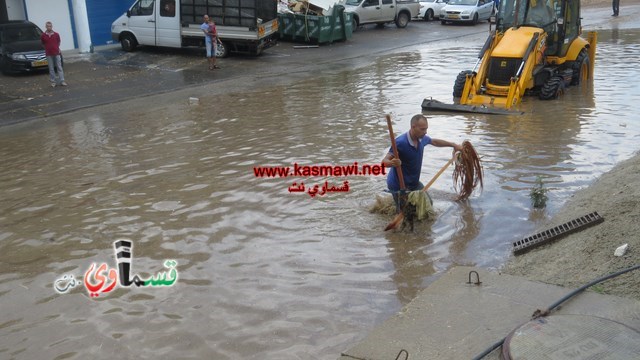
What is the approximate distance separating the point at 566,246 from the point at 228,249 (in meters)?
3.75

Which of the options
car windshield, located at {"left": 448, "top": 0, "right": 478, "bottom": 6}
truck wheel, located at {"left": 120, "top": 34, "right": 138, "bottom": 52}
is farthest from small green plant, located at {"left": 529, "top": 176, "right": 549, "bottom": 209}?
car windshield, located at {"left": 448, "top": 0, "right": 478, "bottom": 6}

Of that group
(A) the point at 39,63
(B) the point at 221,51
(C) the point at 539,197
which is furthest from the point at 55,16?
(C) the point at 539,197

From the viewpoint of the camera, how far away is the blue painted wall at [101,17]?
2503 centimetres

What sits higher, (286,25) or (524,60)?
(286,25)

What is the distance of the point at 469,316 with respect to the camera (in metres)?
5.11

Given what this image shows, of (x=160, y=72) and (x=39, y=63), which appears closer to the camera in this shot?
(x=39, y=63)

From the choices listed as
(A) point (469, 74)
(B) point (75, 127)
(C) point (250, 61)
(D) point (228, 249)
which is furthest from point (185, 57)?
(D) point (228, 249)

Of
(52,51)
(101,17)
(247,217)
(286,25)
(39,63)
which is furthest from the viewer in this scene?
(286,25)

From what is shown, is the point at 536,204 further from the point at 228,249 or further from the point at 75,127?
the point at 75,127

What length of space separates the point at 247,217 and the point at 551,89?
920cm

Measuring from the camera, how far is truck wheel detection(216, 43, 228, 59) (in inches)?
903

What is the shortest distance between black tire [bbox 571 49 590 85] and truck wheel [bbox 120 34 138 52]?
15.3 meters

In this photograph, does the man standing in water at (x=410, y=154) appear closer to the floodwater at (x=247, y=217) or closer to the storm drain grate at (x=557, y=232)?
the floodwater at (x=247, y=217)

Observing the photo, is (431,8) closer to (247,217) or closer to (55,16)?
(55,16)
